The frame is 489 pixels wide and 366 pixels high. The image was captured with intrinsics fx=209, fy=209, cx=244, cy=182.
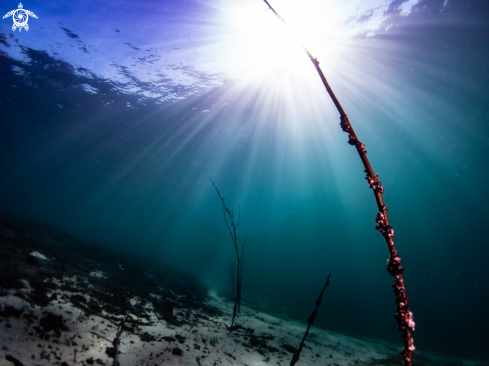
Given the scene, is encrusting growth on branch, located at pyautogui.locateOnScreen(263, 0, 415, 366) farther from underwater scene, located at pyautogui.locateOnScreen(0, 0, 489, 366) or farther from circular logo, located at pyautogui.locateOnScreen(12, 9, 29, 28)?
circular logo, located at pyautogui.locateOnScreen(12, 9, 29, 28)

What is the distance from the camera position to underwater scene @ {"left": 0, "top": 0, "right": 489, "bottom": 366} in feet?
17.0

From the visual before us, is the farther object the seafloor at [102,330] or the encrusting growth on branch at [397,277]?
the seafloor at [102,330]

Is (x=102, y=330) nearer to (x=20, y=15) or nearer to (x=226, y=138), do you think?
(x=20, y=15)

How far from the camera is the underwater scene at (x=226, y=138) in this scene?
5176mm

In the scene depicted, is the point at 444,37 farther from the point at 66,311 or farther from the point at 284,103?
the point at 66,311

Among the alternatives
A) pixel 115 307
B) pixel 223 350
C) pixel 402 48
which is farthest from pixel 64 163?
pixel 402 48

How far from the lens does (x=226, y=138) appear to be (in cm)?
3222

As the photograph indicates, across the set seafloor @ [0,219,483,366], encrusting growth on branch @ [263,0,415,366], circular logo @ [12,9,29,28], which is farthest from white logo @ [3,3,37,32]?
encrusting growth on branch @ [263,0,415,366]

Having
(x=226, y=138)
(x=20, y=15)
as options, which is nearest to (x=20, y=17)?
(x=20, y=15)

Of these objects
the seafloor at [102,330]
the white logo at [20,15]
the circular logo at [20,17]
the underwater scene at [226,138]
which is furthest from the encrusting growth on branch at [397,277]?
the circular logo at [20,17]

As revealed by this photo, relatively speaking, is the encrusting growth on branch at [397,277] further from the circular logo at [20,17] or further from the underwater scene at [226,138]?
the circular logo at [20,17]

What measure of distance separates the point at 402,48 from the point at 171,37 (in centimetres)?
1897

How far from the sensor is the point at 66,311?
5191 millimetres

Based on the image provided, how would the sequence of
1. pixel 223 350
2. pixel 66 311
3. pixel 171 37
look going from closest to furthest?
pixel 66 311 → pixel 223 350 → pixel 171 37
